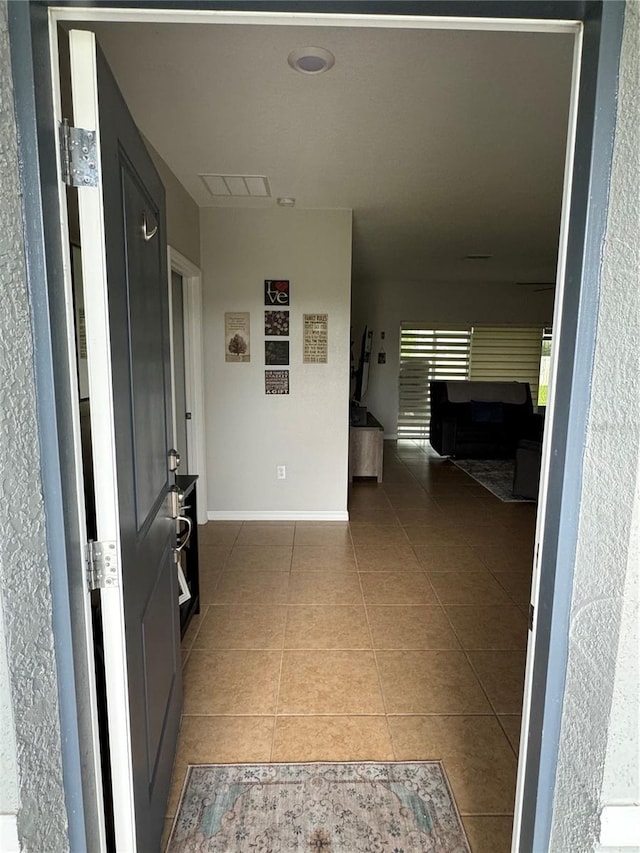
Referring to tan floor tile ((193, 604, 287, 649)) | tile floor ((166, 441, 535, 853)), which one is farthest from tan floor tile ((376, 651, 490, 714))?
tan floor tile ((193, 604, 287, 649))

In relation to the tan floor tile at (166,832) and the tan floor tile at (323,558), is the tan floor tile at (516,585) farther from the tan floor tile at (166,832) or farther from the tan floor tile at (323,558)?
the tan floor tile at (166,832)

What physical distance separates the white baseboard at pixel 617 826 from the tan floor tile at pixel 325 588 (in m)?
2.00

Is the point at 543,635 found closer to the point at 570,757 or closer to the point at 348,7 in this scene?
the point at 570,757

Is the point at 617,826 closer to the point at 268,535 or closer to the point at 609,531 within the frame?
the point at 609,531

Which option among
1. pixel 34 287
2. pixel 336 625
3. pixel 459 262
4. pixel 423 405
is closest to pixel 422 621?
pixel 336 625

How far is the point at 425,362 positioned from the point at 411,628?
6.06 m

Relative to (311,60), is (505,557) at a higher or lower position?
lower

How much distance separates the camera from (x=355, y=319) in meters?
8.01

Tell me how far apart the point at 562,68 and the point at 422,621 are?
2.61 m

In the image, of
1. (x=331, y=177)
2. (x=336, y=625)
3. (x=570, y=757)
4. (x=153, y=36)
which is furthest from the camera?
(x=331, y=177)

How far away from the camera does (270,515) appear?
430 centimetres

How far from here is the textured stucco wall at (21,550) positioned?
0.80 m

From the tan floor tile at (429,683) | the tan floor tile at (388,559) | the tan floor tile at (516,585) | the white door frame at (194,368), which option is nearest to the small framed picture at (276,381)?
the white door frame at (194,368)

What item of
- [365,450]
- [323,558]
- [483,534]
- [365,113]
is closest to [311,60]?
[365,113]
